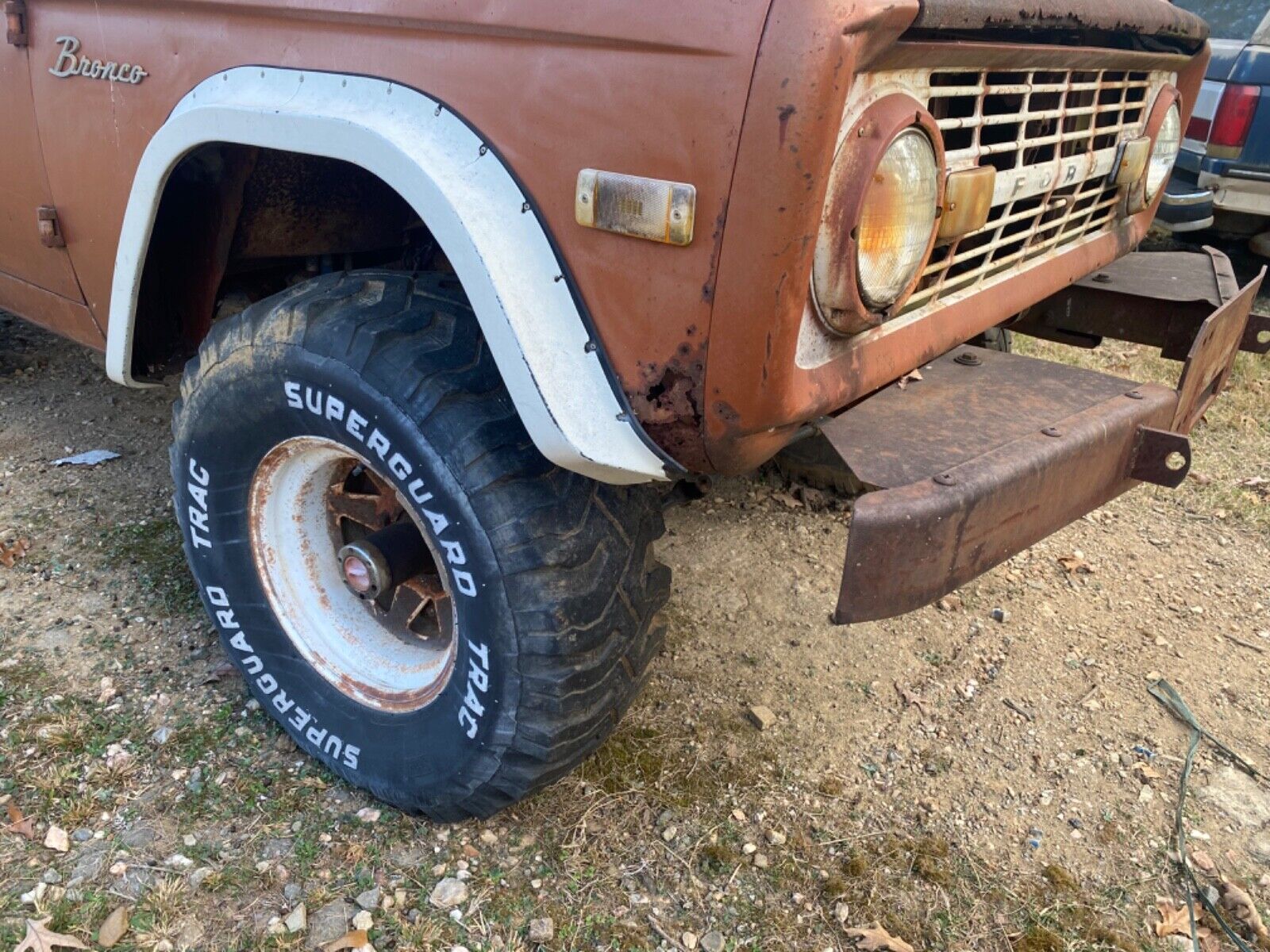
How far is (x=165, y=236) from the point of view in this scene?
2.38 metres

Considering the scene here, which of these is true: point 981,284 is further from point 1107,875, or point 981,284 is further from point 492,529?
point 1107,875

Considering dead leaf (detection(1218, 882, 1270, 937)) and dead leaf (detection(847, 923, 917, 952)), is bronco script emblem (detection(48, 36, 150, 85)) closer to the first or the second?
dead leaf (detection(847, 923, 917, 952))

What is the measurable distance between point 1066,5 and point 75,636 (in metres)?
2.83

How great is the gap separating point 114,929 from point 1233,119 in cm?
582

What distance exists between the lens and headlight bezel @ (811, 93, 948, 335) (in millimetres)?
1394

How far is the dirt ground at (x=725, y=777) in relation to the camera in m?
2.00

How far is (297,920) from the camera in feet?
6.38

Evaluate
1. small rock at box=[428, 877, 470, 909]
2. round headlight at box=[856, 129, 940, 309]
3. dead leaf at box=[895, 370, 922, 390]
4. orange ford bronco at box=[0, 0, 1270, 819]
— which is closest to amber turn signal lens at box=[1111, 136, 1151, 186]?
orange ford bronco at box=[0, 0, 1270, 819]

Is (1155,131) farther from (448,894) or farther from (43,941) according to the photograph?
(43,941)

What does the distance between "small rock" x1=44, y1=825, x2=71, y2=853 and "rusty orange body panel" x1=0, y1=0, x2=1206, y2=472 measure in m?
1.61

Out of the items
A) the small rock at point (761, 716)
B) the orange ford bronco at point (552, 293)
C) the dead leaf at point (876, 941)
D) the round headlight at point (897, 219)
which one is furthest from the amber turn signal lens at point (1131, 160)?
the dead leaf at point (876, 941)

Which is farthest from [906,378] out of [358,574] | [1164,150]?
[358,574]

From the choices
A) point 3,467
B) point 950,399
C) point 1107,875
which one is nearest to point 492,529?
point 950,399

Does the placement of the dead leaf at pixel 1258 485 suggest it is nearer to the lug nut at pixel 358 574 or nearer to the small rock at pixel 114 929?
the lug nut at pixel 358 574
